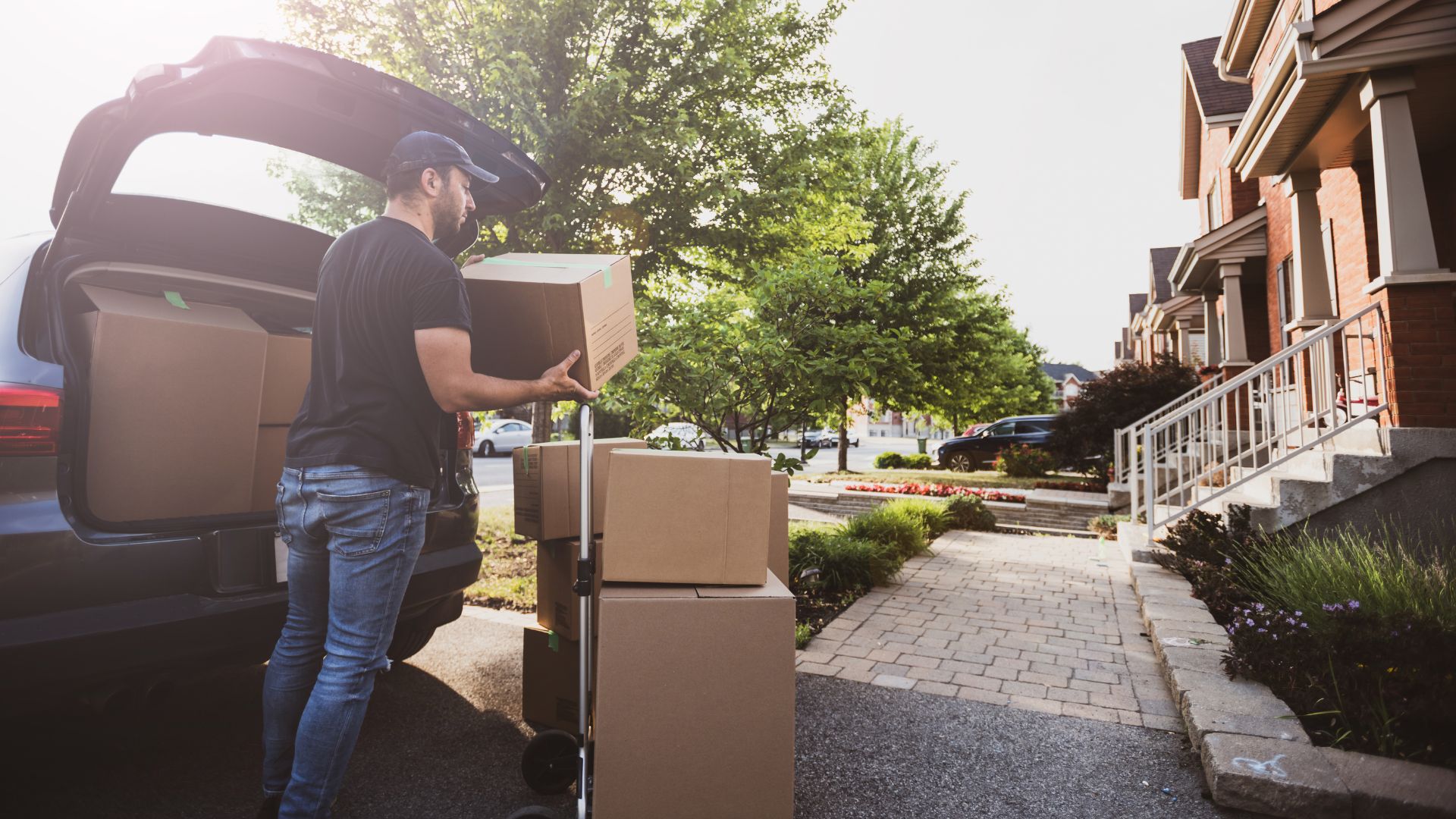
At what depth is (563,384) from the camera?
7.04 ft

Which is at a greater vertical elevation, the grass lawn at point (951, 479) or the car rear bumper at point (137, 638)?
the grass lawn at point (951, 479)

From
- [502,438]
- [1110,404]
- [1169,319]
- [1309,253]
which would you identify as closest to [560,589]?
Answer: [1309,253]

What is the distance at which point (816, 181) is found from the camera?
8.23 meters

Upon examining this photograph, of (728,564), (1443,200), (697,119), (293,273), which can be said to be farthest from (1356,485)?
(293,273)

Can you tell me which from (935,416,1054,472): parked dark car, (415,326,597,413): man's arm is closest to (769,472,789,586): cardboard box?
(415,326,597,413): man's arm

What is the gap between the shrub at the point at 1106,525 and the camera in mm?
9172

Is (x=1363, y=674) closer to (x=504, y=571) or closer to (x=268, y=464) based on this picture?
(x=268, y=464)

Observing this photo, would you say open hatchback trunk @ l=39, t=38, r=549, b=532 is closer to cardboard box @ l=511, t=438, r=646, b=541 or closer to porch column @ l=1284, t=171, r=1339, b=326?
cardboard box @ l=511, t=438, r=646, b=541

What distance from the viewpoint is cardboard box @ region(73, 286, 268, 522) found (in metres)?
2.36

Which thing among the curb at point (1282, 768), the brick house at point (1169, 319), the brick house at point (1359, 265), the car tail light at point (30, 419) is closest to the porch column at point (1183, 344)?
the brick house at point (1169, 319)

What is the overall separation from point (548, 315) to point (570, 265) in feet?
0.77

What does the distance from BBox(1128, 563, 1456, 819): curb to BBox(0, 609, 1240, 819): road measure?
14cm

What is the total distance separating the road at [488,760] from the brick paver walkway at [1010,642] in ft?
0.80

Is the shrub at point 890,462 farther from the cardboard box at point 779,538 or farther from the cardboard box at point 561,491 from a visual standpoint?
the cardboard box at point 561,491
